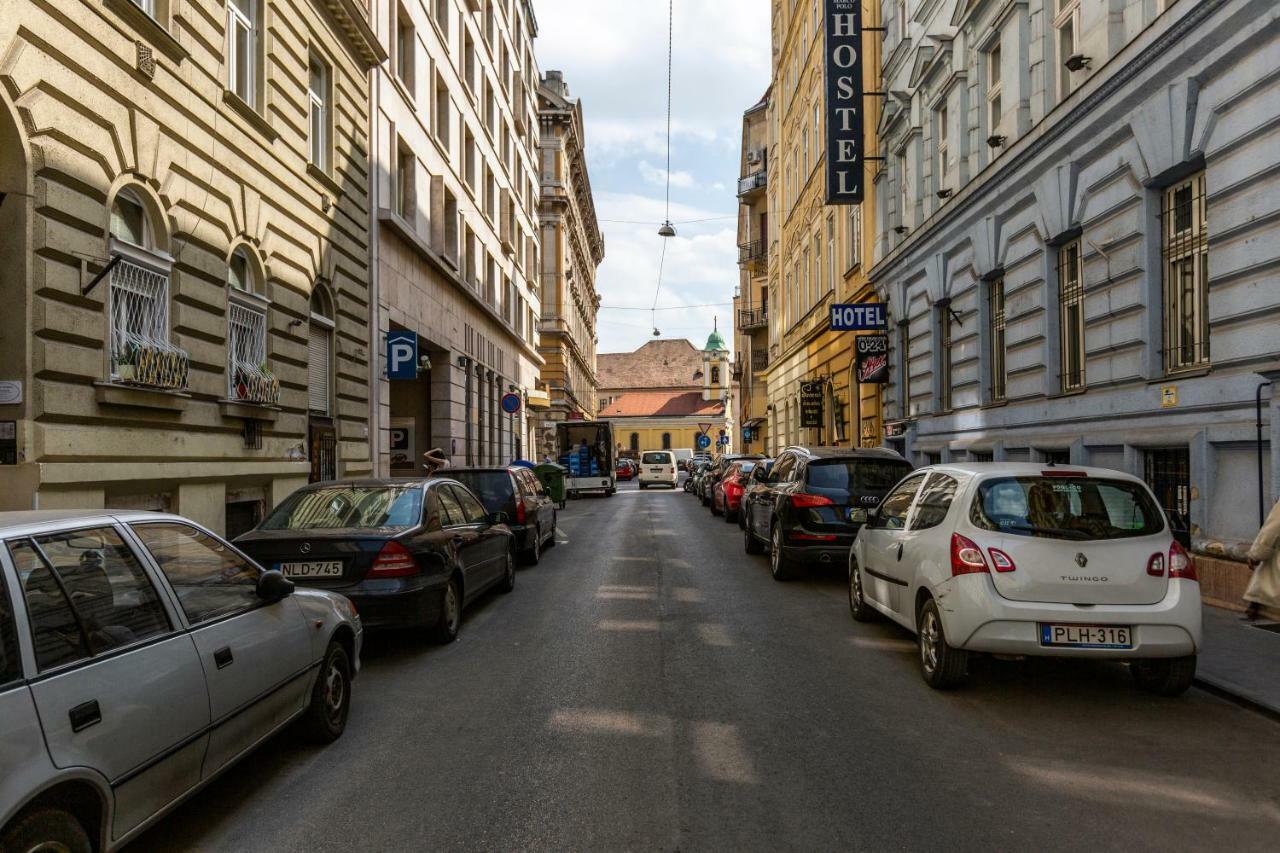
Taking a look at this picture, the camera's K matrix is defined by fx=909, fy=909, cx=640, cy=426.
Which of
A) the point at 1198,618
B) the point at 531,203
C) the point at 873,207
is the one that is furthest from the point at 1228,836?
the point at 531,203

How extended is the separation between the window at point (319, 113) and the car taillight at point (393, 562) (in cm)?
1089

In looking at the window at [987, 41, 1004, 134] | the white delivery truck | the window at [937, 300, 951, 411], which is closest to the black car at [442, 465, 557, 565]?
the window at [937, 300, 951, 411]

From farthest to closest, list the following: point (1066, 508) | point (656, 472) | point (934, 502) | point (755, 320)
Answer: point (755, 320) → point (656, 472) → point (934, 502) → point (1066, 508)

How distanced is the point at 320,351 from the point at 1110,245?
12.5 metres

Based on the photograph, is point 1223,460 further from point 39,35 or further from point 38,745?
point 39,35

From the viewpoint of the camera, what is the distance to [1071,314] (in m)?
13.2

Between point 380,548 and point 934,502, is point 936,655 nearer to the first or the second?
point 934,502

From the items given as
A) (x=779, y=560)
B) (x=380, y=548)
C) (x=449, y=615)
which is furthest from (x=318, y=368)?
(x=380, y=548)

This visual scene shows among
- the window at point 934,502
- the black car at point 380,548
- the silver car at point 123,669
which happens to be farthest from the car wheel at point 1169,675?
the silver car at point 123,669

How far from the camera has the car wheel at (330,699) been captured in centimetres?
500

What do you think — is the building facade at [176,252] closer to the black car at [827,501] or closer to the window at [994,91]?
the black car at [827,501]

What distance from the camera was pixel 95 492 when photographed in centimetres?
890

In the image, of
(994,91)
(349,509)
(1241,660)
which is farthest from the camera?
(994,91)

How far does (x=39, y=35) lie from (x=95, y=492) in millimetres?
4210
